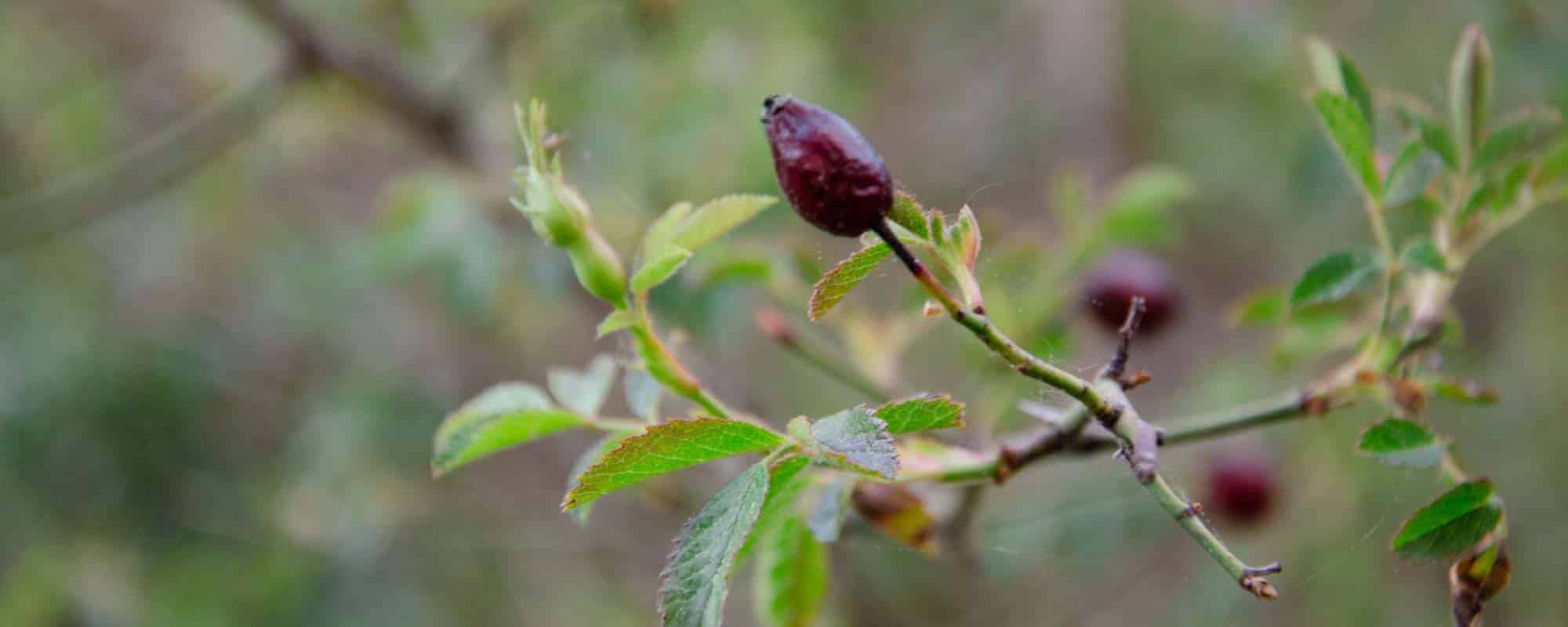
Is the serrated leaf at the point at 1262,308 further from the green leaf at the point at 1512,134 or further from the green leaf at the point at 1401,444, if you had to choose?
the green leaf at the point at 1401,444

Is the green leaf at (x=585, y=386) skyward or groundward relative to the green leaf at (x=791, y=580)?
skyward

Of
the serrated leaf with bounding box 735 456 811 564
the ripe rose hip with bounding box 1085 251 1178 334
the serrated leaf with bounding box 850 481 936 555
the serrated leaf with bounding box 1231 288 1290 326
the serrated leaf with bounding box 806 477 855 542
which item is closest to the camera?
the serrated leaf with bounding box 735 456 811 564

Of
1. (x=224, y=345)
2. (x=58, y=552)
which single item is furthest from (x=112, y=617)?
(x=224, y=345)

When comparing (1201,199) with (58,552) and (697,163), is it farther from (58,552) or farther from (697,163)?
(58,552)

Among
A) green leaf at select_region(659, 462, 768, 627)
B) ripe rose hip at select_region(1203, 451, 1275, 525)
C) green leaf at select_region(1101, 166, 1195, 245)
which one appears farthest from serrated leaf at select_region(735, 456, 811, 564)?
ripe rose hip at select_region(1203, 451, 1275, 525)

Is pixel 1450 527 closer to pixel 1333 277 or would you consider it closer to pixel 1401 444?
pixel 1401 444

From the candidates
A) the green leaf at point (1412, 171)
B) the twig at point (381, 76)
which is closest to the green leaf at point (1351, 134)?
the green leaf at point (1412, 171)

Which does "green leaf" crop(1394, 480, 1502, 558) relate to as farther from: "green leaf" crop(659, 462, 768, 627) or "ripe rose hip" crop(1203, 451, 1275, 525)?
"ripe rose hip" crop(1203, 451, 1275, 525)

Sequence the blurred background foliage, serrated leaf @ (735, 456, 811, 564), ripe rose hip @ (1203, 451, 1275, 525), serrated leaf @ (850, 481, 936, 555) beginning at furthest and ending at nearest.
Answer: the blurred background foliage → ripe rose hip @ (1203, 451, 1275, 525) → serrated leaf @ (850, 481, 936, 555) → serrated leaf @ (735, 456, 811, 564)
